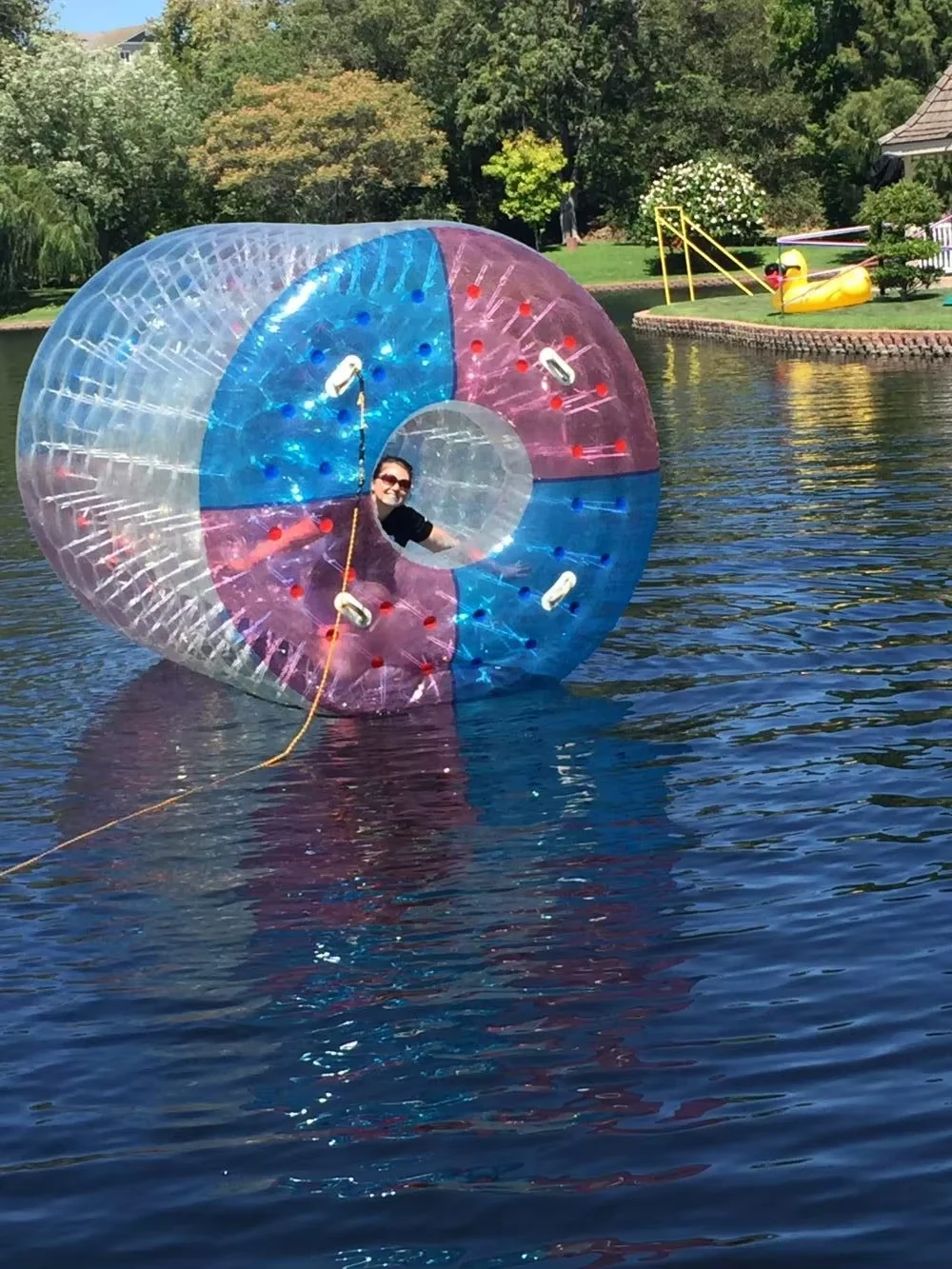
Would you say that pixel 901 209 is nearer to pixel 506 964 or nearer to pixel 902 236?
pixel 902 236

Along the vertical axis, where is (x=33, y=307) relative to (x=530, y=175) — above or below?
below

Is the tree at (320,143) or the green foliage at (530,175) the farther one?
the green foliage at (530,175)

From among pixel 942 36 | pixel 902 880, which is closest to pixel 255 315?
pixel 902 880

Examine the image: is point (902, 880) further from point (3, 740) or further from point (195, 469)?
point (3, 740)

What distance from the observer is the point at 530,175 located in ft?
227

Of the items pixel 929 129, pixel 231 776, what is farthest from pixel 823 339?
pixel 231 776

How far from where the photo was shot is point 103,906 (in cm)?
867

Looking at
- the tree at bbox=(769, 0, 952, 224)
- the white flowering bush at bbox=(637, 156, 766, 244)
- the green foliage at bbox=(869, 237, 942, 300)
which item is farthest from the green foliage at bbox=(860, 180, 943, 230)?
the tree at bbox=(769, 0, 952, 224)

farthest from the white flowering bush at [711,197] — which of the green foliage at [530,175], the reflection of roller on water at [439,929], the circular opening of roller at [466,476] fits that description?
the reflection of roller on water at [439,929]

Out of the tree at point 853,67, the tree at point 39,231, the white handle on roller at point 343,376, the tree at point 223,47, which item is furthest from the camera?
the tree at point 223,47

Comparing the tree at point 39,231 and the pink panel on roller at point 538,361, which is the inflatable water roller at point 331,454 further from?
the tree at point 39,231

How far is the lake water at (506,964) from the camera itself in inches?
231

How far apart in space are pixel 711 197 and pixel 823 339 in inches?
1074

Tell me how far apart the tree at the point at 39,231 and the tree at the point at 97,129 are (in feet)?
7.98
